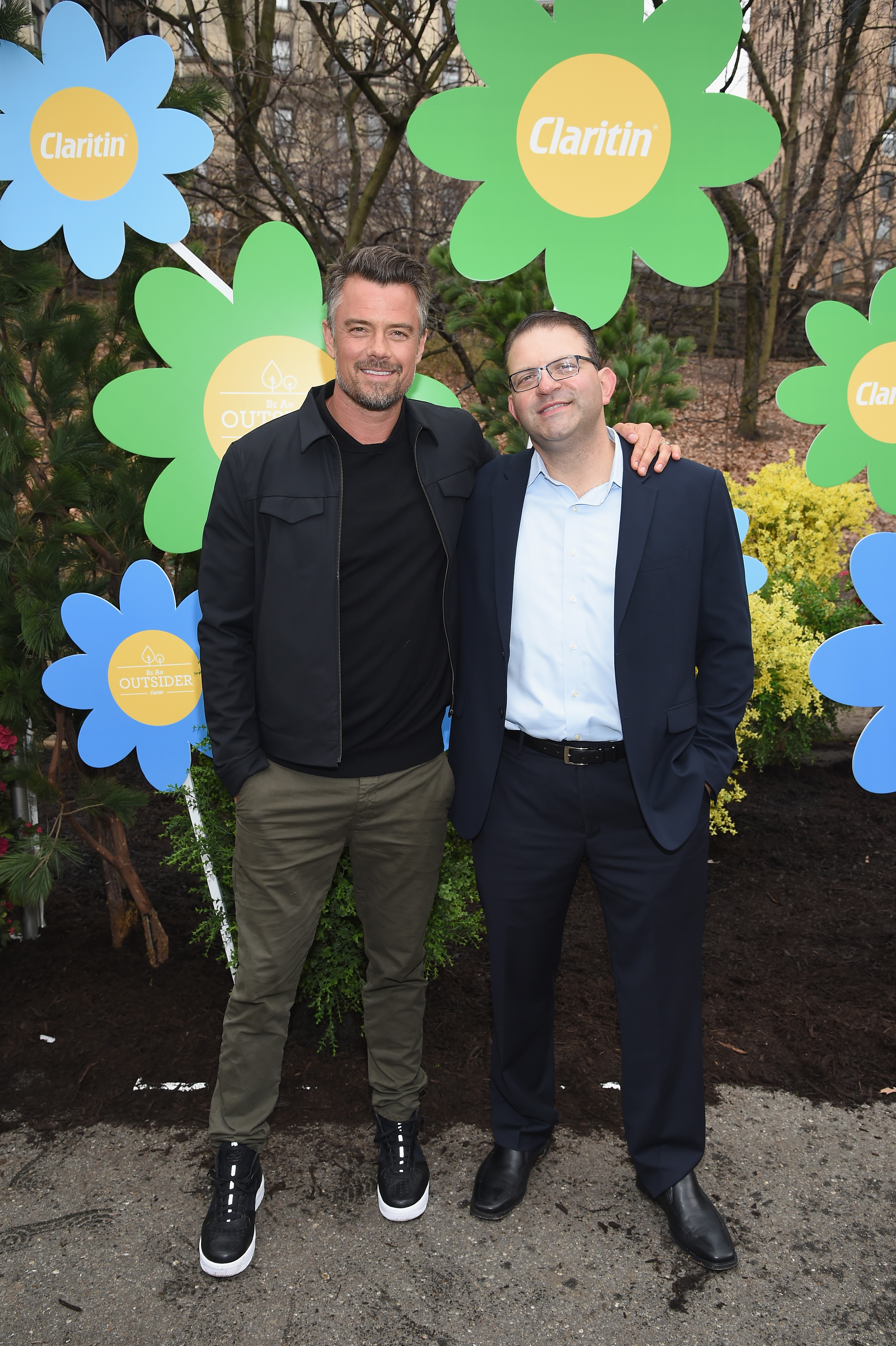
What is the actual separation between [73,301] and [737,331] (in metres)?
13.6

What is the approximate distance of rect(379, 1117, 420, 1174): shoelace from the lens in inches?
105

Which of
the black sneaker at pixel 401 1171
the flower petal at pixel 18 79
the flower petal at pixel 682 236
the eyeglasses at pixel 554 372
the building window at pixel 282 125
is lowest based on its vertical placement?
the black sneaker at pixel 401 1171

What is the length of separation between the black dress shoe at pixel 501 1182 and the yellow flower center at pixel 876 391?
2.47m

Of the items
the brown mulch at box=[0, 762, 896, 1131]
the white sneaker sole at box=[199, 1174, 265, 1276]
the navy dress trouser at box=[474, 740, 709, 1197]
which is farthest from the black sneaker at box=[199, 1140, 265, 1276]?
the navy dress trouser at box=[474, 740, 709, 1197]

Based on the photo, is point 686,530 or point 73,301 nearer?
point 686,530

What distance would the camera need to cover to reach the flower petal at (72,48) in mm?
2945

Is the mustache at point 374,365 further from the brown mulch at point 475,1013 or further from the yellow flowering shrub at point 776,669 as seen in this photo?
the yellow flowering shrub at point 776,669

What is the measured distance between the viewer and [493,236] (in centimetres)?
289

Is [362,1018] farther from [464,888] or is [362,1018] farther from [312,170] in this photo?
[312,170]

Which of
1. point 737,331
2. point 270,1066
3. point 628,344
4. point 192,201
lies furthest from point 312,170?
point 270,1066

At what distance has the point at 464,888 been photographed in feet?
10.0

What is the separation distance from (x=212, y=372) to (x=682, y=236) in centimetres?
151

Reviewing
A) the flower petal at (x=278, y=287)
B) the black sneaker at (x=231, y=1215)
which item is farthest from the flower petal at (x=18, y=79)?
the black sneaker at (x=231, y=1215)

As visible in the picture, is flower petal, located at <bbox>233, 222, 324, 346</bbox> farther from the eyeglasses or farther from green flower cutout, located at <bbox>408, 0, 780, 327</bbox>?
the eyeglasses
